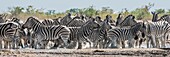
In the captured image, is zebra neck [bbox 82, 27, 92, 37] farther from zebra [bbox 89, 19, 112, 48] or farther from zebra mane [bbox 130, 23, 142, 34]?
zebra mane [bbox 130, 23, 142, 34]

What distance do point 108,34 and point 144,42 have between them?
2355mm

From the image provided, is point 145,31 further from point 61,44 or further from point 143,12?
point 143,12

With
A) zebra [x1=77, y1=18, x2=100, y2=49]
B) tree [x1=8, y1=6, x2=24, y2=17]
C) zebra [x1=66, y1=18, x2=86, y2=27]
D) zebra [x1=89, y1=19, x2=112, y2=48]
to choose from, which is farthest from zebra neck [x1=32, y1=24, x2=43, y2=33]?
tree [x1=8, y1=6, x2=24, y2=17]

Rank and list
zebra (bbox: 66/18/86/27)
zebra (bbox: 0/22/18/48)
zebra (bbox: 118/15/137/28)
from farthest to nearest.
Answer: zebra (bbox: 66/18/86/27)
zebra (bbox: 118/15/137/28)
zebra (bbox: 0/22/18/48)

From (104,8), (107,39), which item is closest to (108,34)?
(107,39)

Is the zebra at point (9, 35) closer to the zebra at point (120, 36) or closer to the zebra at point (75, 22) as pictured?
the zebra at point (120, 36)

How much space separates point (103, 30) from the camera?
73.0 ft

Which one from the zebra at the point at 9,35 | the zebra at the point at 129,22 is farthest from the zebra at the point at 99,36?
the zebra at the point at 9,35

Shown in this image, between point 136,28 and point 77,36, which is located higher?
point 136,28

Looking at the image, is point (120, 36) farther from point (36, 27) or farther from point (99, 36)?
point (36, 27)

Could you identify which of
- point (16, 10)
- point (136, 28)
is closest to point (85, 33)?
point (136, 28)

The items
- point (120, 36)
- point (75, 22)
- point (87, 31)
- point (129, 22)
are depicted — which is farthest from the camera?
point (75, 22)

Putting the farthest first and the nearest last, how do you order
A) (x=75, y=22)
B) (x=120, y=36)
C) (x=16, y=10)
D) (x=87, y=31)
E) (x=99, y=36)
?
(x=16, y=10) < (x=75, y=22) < (x=87, y=31) < (x=99, y=36) < (x=120, y=36)

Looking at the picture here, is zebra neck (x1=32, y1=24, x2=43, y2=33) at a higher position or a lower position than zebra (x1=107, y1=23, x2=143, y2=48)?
higher
